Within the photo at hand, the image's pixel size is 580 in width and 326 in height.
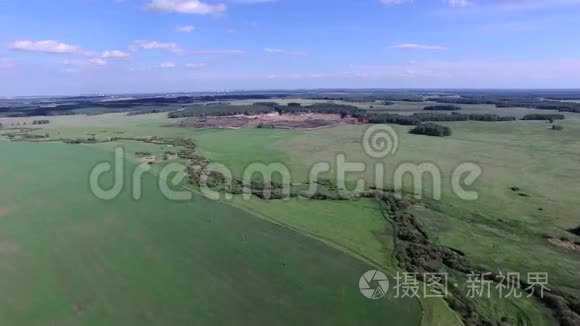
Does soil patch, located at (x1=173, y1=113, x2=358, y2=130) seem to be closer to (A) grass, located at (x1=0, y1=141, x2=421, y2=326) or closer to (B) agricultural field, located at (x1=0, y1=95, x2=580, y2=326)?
(B) agricultural field, located at (x1=0, y1=95, x2=580, y2=326)

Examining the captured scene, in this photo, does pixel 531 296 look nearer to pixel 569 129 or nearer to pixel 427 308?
pixel 427 308

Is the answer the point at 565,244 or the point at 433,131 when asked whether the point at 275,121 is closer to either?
the point at 433,131

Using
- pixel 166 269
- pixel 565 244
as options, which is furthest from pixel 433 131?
pixel 166 269

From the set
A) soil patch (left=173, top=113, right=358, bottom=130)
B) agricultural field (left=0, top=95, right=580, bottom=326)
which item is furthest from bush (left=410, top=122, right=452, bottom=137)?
agricultural field (left=0, top=95, right=580, bottom=326)

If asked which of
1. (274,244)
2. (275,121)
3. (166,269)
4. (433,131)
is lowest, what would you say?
(166,269)

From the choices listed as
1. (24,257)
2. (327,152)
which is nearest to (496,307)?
(24,257)

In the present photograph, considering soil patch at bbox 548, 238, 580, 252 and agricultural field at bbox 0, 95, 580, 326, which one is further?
soil patch at bbox 548, 238, 580, 252
